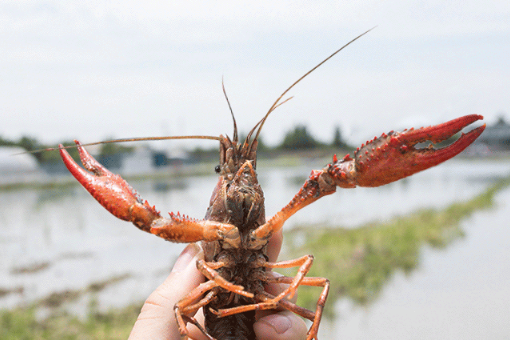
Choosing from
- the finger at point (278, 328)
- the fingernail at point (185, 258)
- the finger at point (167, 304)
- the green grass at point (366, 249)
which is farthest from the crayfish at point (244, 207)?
the green grass at point (366, 249)

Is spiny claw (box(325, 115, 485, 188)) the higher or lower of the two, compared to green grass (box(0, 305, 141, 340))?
higher

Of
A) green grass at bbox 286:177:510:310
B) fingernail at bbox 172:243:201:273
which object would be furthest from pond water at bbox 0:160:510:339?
fingernail at bbox 172:243:201:273

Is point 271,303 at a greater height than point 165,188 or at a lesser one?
greater

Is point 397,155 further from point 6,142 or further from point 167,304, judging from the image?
point 6,142

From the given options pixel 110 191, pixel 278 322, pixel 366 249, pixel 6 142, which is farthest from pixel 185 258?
pixel 6 142

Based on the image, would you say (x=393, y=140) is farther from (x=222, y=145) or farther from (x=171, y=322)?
(x=171, y=322)

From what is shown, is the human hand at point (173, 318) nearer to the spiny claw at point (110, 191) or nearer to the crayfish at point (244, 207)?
the crayfish at point (244, 207)

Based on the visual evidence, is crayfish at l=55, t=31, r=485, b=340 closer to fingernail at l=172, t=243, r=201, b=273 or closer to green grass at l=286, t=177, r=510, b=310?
fingernail at l=172, t=243, r=201, b=273

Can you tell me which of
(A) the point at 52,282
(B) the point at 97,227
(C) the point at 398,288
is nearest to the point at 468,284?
(C) the point at 398,288
